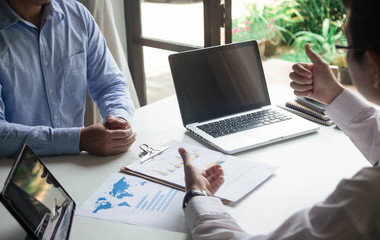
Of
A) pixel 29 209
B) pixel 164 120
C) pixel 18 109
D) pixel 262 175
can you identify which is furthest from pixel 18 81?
pixel 262 175

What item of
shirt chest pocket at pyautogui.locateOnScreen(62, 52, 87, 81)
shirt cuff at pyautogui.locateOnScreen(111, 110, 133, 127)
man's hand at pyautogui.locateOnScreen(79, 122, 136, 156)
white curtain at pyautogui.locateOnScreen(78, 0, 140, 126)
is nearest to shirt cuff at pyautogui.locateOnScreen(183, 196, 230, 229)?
man's hand at pyautogui.locateOnScreen(79, 122, 136, 156)

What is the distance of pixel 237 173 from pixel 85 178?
461mm

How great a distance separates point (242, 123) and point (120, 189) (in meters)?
0.59

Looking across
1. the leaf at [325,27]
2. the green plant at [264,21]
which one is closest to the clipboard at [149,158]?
the green plant at [264,21]

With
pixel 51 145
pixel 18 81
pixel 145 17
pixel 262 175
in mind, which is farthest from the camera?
pixel 145 17

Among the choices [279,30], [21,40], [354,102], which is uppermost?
[21,40]

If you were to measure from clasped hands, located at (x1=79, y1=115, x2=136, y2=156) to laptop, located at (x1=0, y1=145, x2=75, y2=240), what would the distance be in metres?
0.33

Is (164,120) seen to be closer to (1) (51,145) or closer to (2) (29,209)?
(1) (51,145)

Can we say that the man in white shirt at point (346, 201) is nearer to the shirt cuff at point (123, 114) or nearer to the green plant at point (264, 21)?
the shirt cuff at point (123, 114)

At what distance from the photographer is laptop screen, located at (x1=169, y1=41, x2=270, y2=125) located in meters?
1.62

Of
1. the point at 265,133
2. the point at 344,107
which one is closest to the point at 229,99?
the point at 265,133

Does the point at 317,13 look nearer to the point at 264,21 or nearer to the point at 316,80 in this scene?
the point at 264,21

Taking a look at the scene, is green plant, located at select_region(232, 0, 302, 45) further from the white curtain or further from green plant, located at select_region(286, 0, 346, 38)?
the white curtain

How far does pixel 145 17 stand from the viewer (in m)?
2.95
